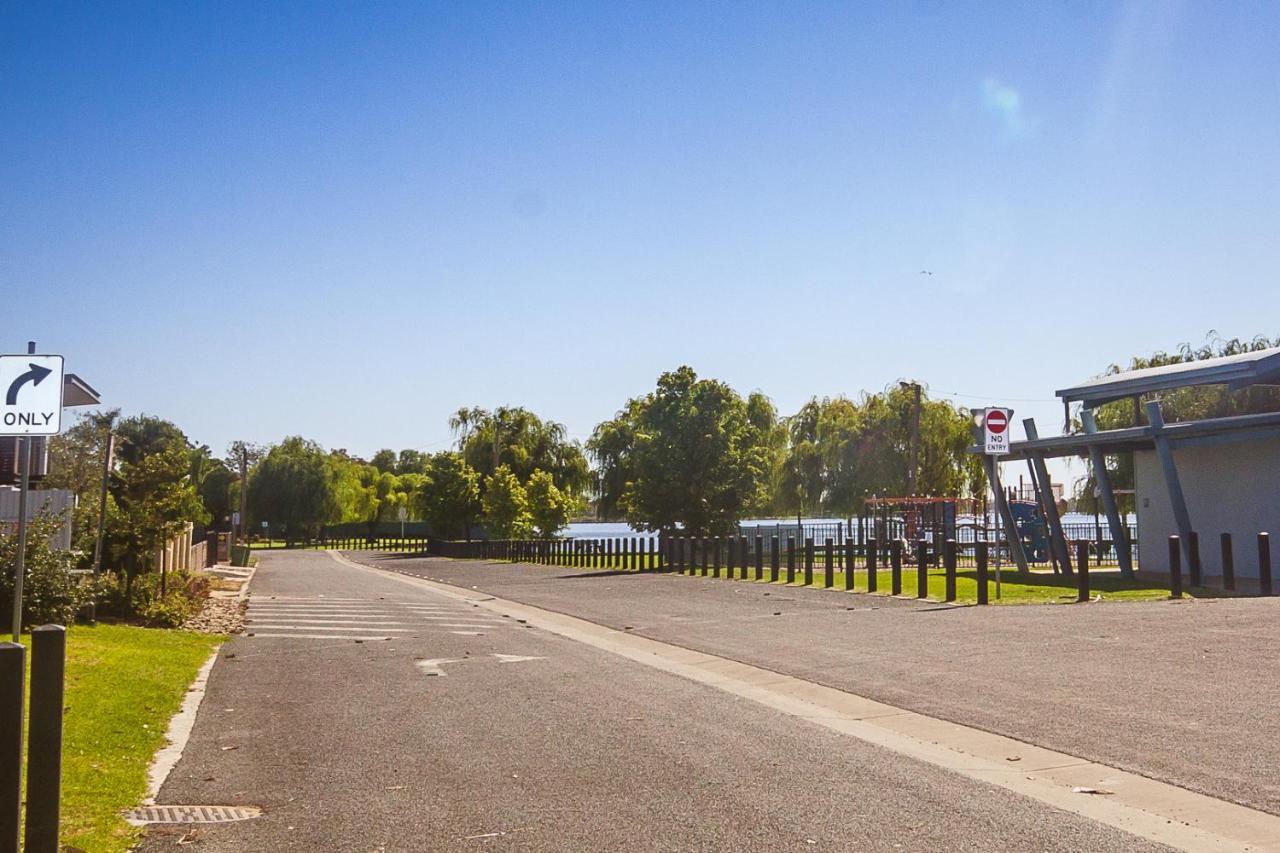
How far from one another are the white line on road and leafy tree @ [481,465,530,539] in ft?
151

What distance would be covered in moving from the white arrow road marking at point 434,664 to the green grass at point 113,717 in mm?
2284

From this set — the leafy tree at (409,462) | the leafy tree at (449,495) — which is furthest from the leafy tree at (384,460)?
the leafy tree at (449,495)

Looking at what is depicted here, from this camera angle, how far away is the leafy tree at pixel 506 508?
58.2m

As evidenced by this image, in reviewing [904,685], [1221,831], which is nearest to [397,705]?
[904,685]

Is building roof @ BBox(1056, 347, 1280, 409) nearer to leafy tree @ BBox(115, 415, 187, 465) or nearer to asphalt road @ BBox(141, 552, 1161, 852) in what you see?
asphalt road @ BBox(141, 552, 1161, 852)

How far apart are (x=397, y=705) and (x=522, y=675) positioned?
2032mm

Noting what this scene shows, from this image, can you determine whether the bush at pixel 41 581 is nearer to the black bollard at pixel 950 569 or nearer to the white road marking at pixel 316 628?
the white road marking at pixel 316 628

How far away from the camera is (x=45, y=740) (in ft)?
15.6

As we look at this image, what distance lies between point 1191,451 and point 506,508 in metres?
38.5

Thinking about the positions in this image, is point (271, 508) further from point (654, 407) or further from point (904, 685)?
point (904, 685)

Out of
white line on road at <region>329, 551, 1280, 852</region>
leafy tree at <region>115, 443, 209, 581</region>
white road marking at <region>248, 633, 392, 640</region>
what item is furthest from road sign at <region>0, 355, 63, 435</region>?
leafy tree at <region>115, 443, 209, 581</region>

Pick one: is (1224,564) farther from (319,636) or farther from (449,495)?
(449,495)

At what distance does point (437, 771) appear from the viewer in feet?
23.1

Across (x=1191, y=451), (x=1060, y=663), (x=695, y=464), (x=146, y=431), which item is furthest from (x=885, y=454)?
(x=146, y=431)
